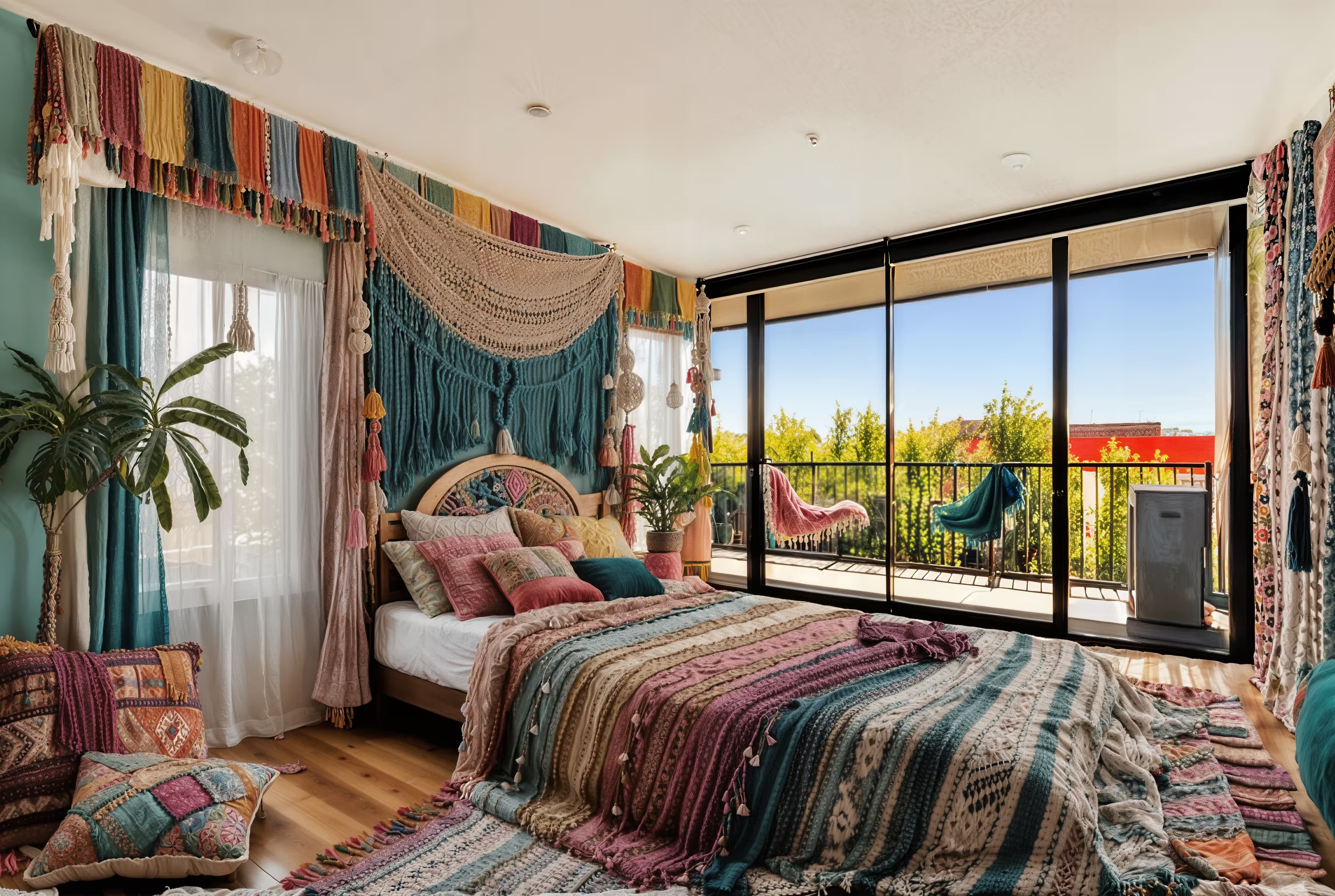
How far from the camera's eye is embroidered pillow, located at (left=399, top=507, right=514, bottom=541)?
11.2 feet

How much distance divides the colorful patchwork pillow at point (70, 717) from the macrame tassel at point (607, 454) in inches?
98.4

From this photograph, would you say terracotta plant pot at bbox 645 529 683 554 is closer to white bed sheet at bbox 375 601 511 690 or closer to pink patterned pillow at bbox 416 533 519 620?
pink patterned pillow at bbox 416 533 519 620

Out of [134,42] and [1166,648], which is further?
[1166,648]

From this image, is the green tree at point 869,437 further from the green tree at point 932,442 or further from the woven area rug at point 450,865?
the woven area rug at point 450,865

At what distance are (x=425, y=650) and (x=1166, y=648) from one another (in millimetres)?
3801

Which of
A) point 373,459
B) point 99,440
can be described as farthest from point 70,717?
point 373,459

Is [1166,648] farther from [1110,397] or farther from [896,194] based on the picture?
[896,194]

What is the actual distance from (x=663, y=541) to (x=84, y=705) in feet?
9.57

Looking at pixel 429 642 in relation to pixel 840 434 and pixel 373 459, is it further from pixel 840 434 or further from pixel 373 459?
pixel 840 434

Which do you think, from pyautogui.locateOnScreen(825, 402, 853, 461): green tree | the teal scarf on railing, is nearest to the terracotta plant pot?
pyautogui.locateOnScreen(825, 402, 853, 461): green tree

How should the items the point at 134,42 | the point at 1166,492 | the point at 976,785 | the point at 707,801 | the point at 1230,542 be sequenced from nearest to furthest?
1. the point at 976,785
2. the point at 707,801
3. the point at 134,42
4. the point at 1230,542
5. the point at 1166,492

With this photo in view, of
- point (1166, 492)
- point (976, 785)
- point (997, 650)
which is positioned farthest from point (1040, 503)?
point (976, 785)

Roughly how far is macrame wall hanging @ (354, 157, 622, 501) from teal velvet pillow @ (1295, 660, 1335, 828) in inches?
130

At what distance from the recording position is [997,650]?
8.69 feet
